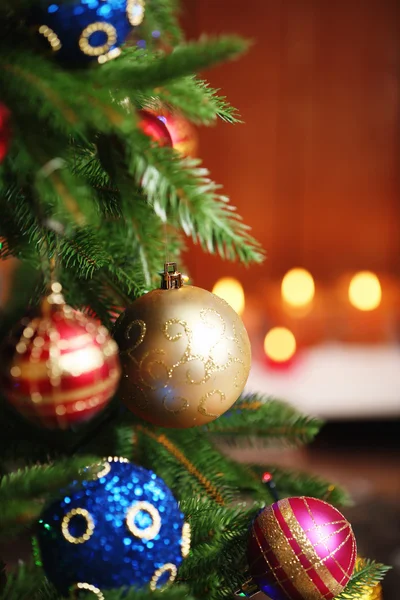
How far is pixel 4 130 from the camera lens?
349mm

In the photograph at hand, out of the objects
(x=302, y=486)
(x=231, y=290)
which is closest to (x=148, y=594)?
(x=302, y=486)

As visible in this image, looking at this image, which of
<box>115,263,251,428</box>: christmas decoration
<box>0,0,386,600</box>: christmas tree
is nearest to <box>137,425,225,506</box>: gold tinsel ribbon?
<box>0,0,386,600</box>: christmas tree

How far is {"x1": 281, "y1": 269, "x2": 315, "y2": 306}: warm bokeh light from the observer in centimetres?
194

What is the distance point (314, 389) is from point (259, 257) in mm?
1382

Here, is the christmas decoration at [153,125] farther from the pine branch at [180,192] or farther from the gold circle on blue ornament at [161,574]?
the gold circle on blue ornament at [161,574]

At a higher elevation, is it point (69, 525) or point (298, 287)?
point (69, 525)

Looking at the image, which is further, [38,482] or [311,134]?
[311,134]

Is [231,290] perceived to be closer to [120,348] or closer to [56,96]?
[120,348]

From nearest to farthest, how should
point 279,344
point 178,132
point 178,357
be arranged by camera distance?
point 178,357 < point 178,132 < point 279,344

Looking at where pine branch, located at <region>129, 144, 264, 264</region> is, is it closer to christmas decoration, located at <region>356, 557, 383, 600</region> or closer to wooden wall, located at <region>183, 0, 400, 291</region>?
christmas decoration, located at <region>356, 557, 383, 600</region>

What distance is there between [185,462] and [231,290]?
140 centimetres

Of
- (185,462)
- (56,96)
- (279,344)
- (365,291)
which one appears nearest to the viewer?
(56,96)

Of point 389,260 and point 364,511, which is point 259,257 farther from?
point 389,260

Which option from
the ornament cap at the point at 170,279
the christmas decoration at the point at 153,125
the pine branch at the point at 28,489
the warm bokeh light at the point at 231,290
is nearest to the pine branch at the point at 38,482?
the pine branch at the point at 28,489
